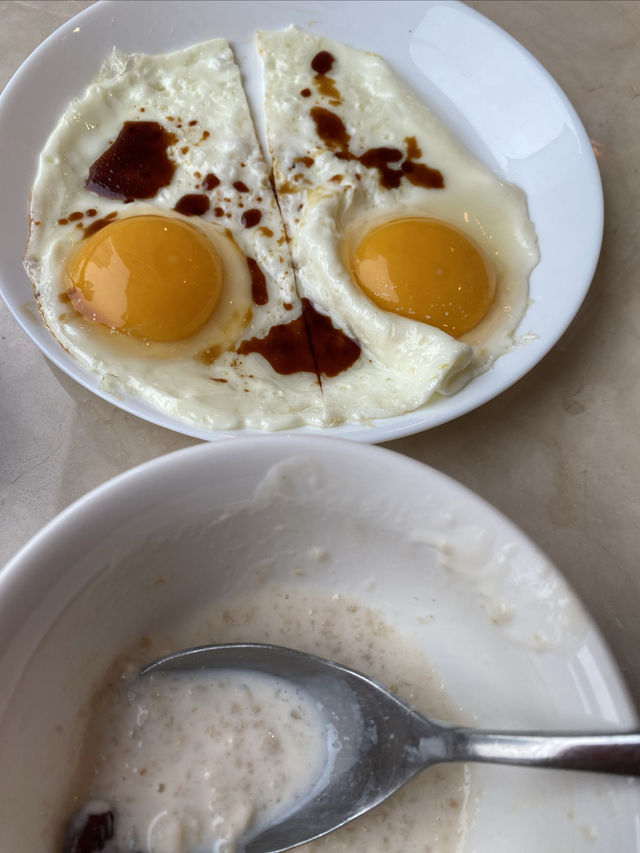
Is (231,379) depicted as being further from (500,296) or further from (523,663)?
(523,663)

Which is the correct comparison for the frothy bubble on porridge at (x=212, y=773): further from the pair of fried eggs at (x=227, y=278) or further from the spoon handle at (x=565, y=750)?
the pair of fried eggs at (x=227, y=278)

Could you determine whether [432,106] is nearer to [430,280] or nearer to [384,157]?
[384,157]

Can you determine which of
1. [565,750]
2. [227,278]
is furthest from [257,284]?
[565,750]

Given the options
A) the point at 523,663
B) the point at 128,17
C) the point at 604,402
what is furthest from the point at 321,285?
the point at 523,663

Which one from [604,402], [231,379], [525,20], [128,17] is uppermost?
[128,17]

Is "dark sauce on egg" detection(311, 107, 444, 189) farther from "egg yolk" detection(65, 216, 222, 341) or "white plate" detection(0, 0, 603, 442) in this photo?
"egg yolk" detection(65, 216, 222, 341)

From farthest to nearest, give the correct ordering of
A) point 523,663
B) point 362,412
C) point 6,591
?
1. point 362,412
2. point 523,663
3. point 6,591

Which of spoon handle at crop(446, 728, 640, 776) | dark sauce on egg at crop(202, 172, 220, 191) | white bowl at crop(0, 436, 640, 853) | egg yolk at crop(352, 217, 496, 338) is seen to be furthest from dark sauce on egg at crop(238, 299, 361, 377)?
spoon handle at crop(446, 728, 640, 776)

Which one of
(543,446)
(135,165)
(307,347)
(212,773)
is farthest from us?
(135,165)
